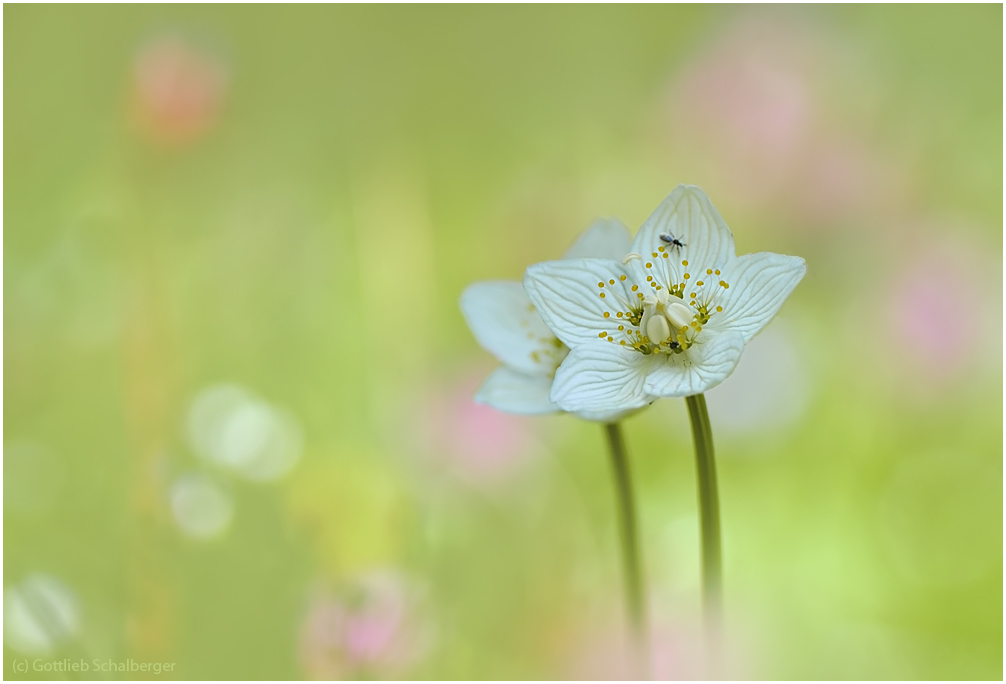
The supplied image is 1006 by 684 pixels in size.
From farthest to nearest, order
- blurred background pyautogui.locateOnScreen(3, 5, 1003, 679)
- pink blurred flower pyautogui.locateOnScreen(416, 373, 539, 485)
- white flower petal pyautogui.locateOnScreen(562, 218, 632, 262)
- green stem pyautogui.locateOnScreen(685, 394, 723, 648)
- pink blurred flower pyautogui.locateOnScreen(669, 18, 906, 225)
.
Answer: pink blurred flower pyautogui.locateOnScreen(669, 18, 906, 225)
pink blurred flower pyautogui.locateOnScreen(416, 373, 539, 485)
blurred background pyautogui.locateOnScreen(3, 5, 1003, 679)
white flower petal pyautogui.locateOnScreen(562, 218, 632, 262)
green stem pyautogui.locateOnScreen(685, 394, 723, 648)

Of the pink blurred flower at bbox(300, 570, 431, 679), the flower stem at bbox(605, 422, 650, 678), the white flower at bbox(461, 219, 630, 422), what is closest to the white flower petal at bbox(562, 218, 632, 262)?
the white flower at bbox(461, 219, 630, 422)

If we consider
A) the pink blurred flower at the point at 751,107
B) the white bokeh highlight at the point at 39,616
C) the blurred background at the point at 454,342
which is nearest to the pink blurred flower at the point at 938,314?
the blurred background at the point at 454,342

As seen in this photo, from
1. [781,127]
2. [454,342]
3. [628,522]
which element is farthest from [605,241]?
[781,127]

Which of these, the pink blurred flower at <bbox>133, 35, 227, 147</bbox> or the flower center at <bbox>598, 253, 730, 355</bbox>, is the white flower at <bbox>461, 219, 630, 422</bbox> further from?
the pink blurred flower at <bbox>133, 35, 227, 147</bbox>

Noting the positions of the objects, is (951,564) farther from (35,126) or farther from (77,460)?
(35,126)

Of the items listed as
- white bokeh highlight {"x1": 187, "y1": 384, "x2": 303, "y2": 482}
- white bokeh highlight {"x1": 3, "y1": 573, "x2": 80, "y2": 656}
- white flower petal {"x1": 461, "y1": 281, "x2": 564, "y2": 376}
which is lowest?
white bokeh highlight {"x1": 3, "y1": 573, "x2": 80, "y2": 656}

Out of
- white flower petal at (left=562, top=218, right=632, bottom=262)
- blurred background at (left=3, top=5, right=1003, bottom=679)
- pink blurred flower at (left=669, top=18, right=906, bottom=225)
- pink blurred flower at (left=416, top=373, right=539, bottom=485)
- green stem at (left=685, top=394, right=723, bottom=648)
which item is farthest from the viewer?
pink blurred flower at (left=669, top=18, right=906, bottom=225)

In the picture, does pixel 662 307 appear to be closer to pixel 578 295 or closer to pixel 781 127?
pixel 578 295
